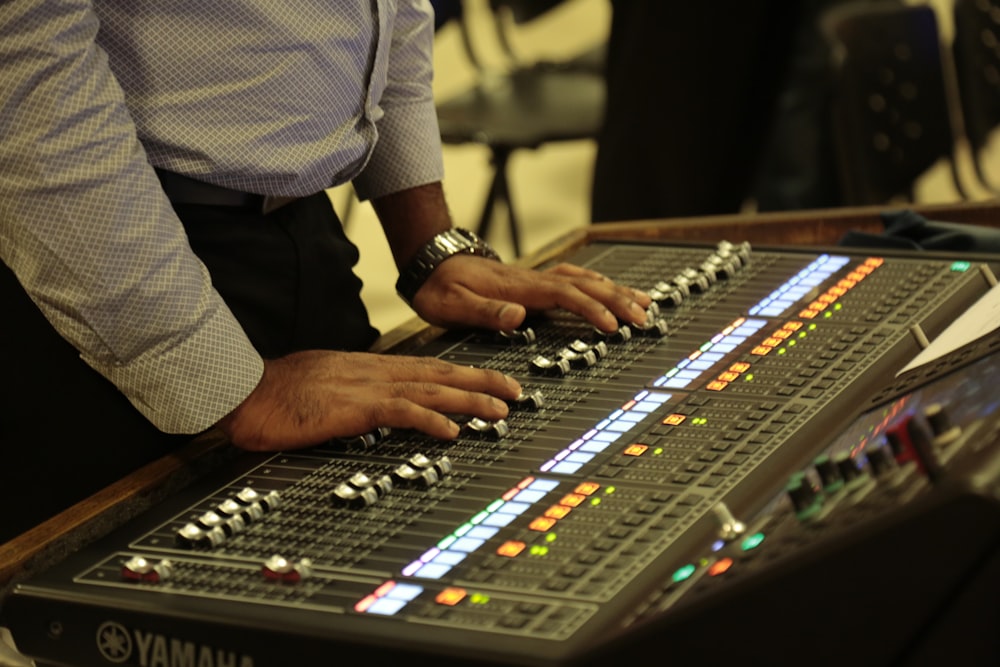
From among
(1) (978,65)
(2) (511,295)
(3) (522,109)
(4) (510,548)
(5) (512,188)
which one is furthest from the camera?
(5) (512,188)

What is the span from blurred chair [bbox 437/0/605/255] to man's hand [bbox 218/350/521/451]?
2.17m

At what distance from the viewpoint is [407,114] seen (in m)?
1.71

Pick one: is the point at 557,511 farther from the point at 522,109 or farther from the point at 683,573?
the point at 522,109

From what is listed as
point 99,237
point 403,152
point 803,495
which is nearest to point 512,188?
point 403,152

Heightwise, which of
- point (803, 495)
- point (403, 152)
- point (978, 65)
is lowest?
point (978, 65)

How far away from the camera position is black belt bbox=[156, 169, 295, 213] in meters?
1.38

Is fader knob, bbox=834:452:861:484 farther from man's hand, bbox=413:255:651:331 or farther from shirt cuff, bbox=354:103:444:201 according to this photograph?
shirt cuff, bbox=354:103:444:201

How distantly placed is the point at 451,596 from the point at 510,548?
0.24ft

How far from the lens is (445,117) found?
11.7 feet

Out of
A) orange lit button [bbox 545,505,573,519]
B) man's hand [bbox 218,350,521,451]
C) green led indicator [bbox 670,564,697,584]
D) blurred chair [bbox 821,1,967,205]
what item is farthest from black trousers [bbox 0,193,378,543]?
blurred chair [bbox 821,1,967,205]

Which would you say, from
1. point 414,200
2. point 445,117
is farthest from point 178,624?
point 445,117

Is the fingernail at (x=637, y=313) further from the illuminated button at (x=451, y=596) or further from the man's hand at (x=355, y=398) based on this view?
the illuminated button at (x=451, y=596)

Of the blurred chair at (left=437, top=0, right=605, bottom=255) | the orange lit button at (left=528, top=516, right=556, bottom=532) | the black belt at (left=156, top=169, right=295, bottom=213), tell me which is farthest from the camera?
the blurred chair at (left=437, top=0, right=605, bottom=255)

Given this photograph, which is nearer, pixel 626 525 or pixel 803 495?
pixel 803 495
